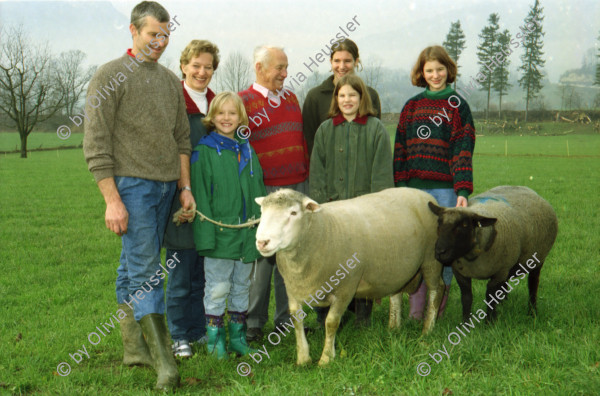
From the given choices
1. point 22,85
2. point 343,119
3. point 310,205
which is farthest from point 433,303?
point 22,85

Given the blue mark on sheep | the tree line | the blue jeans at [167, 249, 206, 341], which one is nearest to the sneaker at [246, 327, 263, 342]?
the blue jeans at [167, 249, 206, 341]

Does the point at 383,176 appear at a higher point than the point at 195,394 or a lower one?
higher

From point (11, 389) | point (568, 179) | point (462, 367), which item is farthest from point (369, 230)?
point (568, 179)

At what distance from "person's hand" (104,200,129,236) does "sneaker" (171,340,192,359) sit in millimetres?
1429

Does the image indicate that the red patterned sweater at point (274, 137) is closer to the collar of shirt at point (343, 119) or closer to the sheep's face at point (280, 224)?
the collar of shirt at point (343, 119)

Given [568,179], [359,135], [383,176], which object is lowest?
Answer: [568,179]

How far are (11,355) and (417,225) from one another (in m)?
3.98

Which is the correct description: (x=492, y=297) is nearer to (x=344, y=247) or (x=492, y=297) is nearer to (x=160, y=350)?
(x=344, y=247)

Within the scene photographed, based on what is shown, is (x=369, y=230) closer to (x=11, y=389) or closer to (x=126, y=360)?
(x=126, y=360)

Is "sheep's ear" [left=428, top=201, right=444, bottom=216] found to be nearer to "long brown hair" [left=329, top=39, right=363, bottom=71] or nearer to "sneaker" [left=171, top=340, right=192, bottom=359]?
"long brown hair" [left=329, top=39, right=363, bottom=71]

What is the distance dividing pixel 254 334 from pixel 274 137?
202cm

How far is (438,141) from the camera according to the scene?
4.89 m

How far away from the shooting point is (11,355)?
4.45m

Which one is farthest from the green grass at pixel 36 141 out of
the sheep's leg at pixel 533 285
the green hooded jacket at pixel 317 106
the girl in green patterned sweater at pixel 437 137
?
the sheep's leg at pixel 533 285
